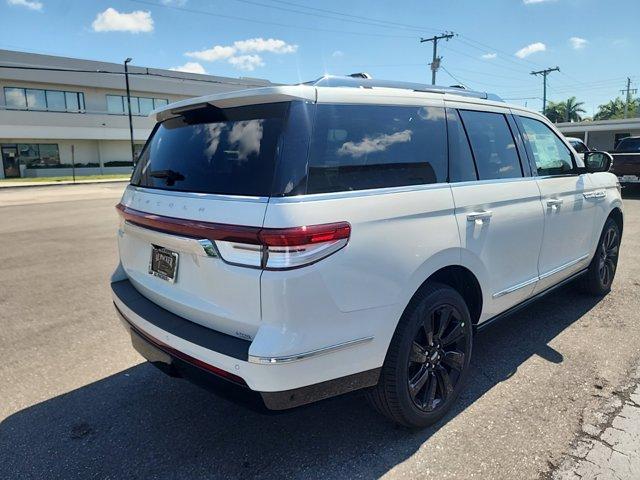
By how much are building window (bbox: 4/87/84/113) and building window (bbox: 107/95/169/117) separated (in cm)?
242

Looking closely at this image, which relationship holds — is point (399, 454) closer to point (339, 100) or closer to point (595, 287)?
point (339, 100)

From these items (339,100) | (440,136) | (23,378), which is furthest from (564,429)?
(23,378)

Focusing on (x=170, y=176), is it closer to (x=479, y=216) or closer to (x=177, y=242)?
(x=177, y=242)

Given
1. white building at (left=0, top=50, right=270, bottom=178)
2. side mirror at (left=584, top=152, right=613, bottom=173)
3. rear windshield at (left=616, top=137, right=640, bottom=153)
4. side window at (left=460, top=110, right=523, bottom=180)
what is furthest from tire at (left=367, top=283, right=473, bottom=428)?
white building at (left=0, top=50, right=270, bottom=178)

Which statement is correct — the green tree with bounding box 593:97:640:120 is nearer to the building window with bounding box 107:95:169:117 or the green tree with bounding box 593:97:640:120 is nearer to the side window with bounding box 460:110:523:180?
the building window with bounding box 107:95:169:117

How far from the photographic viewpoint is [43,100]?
3925cm

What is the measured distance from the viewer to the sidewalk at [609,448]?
96.0 inches

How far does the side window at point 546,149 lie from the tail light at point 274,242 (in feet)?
7.95

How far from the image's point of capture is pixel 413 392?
2672mm

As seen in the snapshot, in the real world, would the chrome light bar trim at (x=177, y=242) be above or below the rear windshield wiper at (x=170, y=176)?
below

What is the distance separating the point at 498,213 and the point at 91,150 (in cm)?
4560

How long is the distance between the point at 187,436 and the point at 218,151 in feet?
5.50

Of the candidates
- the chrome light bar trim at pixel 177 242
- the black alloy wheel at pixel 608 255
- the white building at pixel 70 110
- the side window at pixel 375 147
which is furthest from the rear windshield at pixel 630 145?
the white building at pixel 70 110

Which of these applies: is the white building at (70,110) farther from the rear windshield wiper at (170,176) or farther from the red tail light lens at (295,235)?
the red tail light lens at (295,235)
